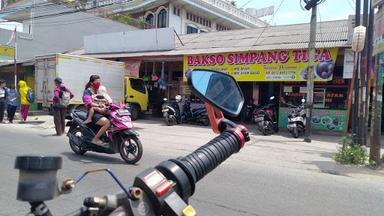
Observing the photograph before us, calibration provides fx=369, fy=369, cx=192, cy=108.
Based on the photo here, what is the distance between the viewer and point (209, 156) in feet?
4.98

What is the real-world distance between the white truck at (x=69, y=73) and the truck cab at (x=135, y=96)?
1.06 metres

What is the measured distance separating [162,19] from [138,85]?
1546 centimetres

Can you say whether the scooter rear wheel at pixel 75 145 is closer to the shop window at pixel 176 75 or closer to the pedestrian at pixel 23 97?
the pedestrian at pixel 23 97

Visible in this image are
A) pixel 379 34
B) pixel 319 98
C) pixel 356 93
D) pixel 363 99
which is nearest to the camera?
pixel 379 34

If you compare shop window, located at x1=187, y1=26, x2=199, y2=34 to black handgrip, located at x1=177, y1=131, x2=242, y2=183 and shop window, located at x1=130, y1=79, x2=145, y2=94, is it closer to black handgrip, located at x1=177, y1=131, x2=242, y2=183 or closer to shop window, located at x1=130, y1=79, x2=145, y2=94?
shop window, located at x1=130, y1=79, x2=145, y2=94

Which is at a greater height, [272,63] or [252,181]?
[272,63]

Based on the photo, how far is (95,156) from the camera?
25.7 ft

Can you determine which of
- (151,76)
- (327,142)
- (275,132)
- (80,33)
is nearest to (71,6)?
(80,33)

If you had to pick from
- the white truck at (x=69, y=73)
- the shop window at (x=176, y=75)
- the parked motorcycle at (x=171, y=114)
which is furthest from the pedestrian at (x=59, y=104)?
the shop window at (x=176, y=75)

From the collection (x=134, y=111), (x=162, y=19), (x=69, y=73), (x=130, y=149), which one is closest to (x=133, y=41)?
(x=134, y=111)

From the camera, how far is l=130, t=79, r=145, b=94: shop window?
17281mm

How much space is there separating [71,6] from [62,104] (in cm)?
1840

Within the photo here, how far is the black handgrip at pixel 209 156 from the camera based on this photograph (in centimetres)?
143

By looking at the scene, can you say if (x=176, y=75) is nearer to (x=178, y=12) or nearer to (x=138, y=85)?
(x=138, y=85)
